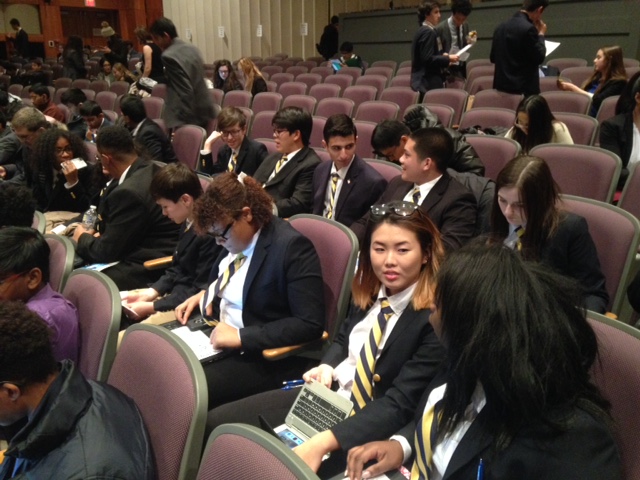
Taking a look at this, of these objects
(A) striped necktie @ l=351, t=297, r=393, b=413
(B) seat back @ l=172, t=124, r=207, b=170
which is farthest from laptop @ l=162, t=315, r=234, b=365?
(B) seat back @ l=172, t=124, r=207, b=170

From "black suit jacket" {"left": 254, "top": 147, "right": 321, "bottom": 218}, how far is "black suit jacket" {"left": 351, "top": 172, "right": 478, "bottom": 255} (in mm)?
1079

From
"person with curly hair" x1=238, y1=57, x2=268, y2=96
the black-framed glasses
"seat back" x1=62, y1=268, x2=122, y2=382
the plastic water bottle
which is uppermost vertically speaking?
"person with curly hair" x1=238, y1=57, x2=268, y2=96

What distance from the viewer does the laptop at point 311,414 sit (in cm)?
154

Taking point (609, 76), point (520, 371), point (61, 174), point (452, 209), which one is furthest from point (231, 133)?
point (609, 76)

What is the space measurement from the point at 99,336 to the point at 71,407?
52 centimetres

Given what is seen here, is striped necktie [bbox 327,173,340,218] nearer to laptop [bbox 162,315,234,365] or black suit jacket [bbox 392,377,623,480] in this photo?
laptop [bbox 162,315,234,365]

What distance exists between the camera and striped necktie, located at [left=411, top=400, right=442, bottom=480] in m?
1.21

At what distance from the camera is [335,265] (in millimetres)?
2119

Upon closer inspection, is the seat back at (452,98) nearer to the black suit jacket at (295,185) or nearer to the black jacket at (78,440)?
the black suit jacket at (295,185)

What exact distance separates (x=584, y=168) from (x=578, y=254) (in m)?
1.11

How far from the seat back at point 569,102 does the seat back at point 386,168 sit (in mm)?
1902

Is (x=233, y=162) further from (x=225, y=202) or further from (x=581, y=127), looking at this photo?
(x=581, y=127)

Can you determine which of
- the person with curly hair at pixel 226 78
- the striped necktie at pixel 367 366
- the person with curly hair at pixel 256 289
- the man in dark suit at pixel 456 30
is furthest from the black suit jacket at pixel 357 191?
the person with curly hair at pixel 226 78

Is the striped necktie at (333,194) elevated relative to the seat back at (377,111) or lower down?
lower down
